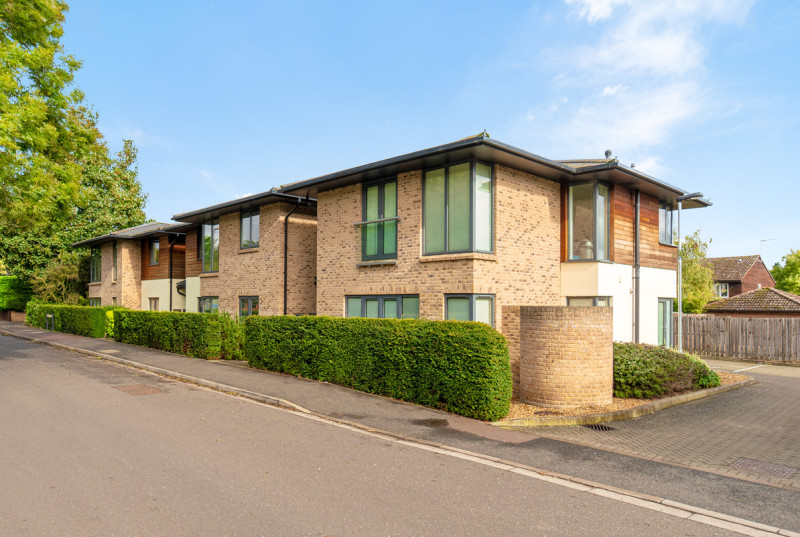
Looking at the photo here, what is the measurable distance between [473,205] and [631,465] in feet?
20.5

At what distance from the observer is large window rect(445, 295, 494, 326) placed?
440 inches

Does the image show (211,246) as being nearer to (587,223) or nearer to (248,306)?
(248,306)

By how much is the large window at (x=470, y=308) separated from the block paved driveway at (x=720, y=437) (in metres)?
3.24

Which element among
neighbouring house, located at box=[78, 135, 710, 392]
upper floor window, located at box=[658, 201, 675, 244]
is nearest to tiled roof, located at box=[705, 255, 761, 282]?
upper floor window, located at box=[658, 201, 675, 244]

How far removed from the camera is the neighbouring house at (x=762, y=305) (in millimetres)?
23180

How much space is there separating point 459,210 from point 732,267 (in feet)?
137

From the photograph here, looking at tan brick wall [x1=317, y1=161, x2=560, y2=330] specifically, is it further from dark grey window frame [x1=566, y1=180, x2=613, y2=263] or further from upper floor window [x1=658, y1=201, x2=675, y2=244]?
upper floor window [x1=658, y1=201, x2=675, y2=244]

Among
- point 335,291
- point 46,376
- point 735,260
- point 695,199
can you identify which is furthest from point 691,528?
point 735,260

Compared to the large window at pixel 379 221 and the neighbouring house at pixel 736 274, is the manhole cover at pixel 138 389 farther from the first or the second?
the neighbouring house at pixel 736 274

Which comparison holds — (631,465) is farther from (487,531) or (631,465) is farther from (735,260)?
(735,260)

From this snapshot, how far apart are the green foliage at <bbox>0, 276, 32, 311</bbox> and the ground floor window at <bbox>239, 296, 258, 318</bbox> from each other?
31.6 meters

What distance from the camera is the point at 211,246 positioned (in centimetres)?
2028

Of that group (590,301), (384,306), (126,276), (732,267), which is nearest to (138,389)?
(384,306)

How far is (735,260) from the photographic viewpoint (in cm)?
4466
